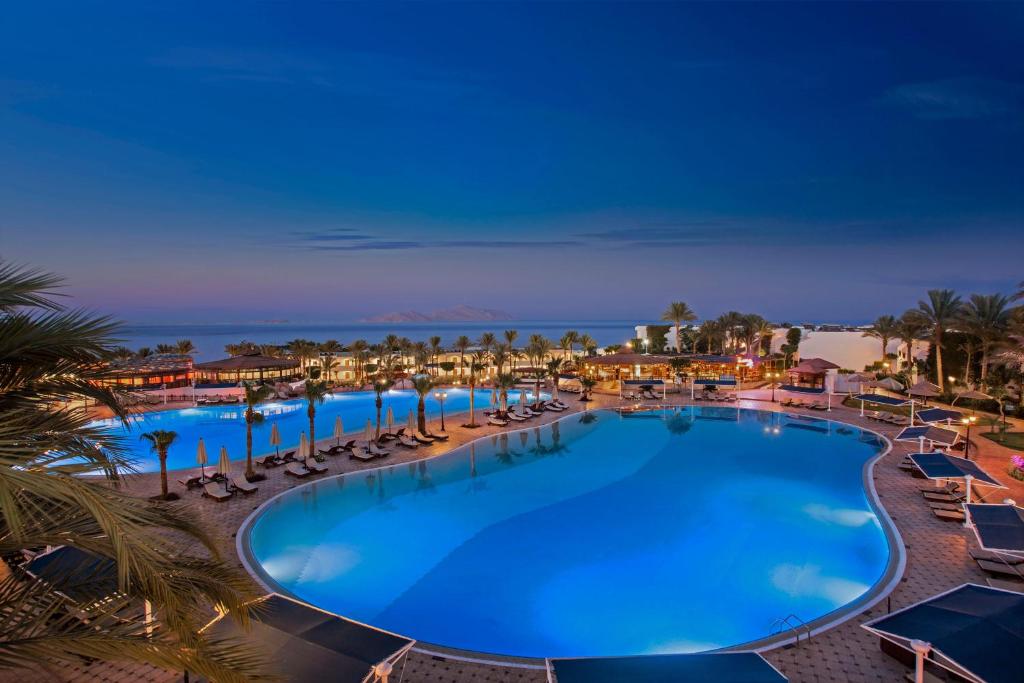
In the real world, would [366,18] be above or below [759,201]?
above

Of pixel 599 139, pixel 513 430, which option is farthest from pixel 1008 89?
pixel 513 430

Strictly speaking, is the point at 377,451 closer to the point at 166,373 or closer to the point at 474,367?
the point at 474,367

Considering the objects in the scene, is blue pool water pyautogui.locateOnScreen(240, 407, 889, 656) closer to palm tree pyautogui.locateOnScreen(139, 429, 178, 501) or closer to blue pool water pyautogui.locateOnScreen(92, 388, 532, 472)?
palm tree pyautogui.locateOnScreen(139, 429, 178, 501)

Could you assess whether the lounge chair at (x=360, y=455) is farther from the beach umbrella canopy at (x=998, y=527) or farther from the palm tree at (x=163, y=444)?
the beach umbrella canopy at (x=998, y=527)

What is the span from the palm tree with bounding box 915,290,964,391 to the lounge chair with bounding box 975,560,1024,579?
925 inches

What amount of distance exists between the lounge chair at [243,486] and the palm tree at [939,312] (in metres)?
33.8

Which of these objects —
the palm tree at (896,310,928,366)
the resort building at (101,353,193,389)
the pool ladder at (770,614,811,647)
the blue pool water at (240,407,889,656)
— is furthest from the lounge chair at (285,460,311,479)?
the palm tree at (896,310,928,366)

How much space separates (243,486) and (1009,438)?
26.7m

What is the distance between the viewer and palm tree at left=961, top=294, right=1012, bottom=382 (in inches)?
971

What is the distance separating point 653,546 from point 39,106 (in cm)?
2733

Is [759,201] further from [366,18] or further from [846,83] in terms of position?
[366,18]

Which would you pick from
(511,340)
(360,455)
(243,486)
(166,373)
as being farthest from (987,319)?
(166,373)

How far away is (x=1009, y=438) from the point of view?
18.2m

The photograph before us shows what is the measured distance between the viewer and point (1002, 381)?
930 inches
